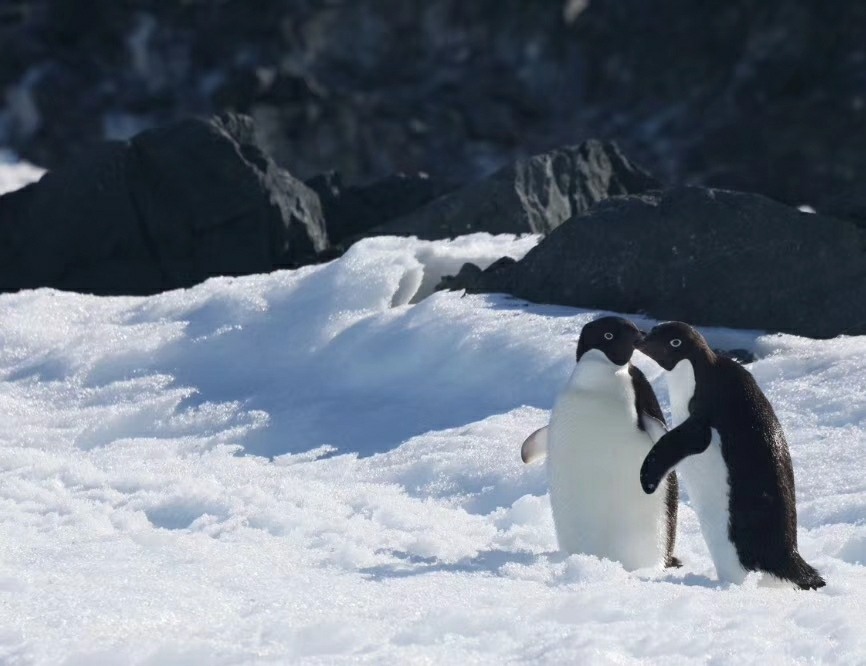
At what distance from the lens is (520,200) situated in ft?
36.7

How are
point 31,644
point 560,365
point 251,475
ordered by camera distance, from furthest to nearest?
point 560,365
point 251,475
point 31,644

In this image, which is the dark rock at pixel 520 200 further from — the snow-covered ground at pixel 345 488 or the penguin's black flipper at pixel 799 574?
the penguin's black flipper at pixel 799 574

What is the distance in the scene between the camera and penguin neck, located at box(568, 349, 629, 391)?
16.6 feet

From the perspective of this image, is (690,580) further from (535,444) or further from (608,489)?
(535,444)

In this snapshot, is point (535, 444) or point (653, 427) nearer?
point (653, 427)

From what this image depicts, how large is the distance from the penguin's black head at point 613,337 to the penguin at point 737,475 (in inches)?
11.1

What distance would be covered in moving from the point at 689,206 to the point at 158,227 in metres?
4.84

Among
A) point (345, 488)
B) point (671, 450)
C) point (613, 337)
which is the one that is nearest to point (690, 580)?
point (671, 450)

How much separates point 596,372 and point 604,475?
32cm

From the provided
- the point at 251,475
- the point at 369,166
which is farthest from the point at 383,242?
the point at 369,166

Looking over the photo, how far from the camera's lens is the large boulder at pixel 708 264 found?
27.0 ft

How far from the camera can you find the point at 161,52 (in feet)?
86.1

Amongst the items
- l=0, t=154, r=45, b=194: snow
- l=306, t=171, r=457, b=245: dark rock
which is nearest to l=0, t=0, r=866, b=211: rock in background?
l=0, t=154, r=45, b=194: snow

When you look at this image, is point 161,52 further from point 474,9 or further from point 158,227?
point 158,227
